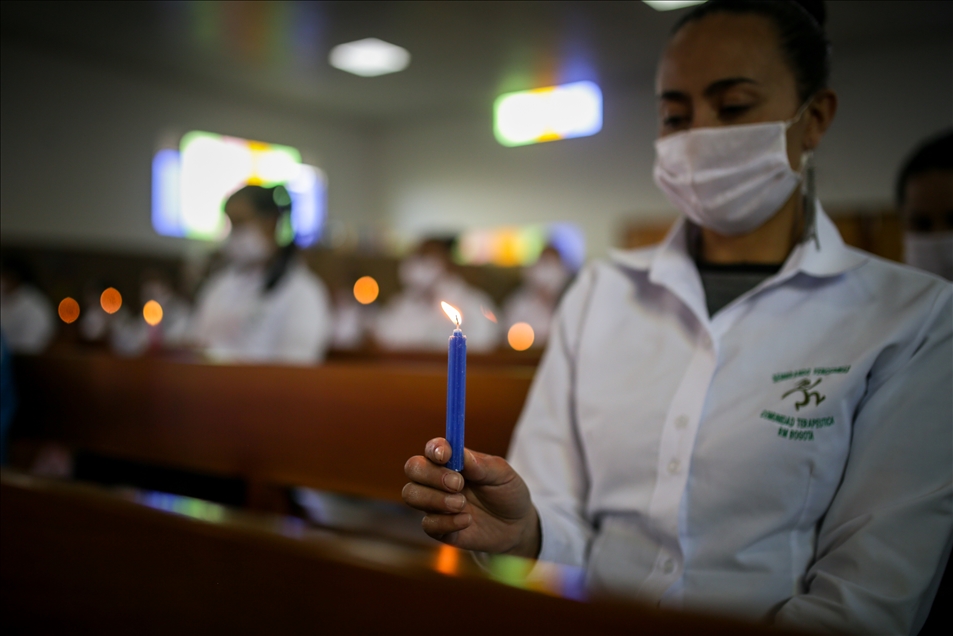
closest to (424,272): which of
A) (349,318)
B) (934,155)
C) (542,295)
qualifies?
(542,295)

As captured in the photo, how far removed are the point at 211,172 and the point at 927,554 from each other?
172 inches

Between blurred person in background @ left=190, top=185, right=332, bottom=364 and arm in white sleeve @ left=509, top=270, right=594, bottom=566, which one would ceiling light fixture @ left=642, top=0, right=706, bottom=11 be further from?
blurred person in background @ left=190, top=185, right=332, bottom=364

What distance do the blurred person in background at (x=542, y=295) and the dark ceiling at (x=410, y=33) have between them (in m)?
5.10

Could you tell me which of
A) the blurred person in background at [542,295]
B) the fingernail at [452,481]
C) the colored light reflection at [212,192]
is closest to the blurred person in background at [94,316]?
the colored light reflection at [212,192]

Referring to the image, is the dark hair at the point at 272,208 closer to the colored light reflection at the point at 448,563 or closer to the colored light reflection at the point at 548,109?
the colored light reflection at the point at 548,109

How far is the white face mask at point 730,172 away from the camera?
3.59ft

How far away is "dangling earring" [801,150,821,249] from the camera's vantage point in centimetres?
112

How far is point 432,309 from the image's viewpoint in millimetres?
5848

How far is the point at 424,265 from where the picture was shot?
221 inches

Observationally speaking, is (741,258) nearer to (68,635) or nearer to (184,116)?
(184,116)

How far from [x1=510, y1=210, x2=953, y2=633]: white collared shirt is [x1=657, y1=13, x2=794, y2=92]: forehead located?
282 mm

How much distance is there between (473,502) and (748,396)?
18.8 inches

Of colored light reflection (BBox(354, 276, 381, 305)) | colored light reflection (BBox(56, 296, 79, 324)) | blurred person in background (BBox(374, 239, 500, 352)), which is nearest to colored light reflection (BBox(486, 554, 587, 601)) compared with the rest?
blurred person in background (BBox(374, 239, 500, 352))

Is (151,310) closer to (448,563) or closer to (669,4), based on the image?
(669,4)
